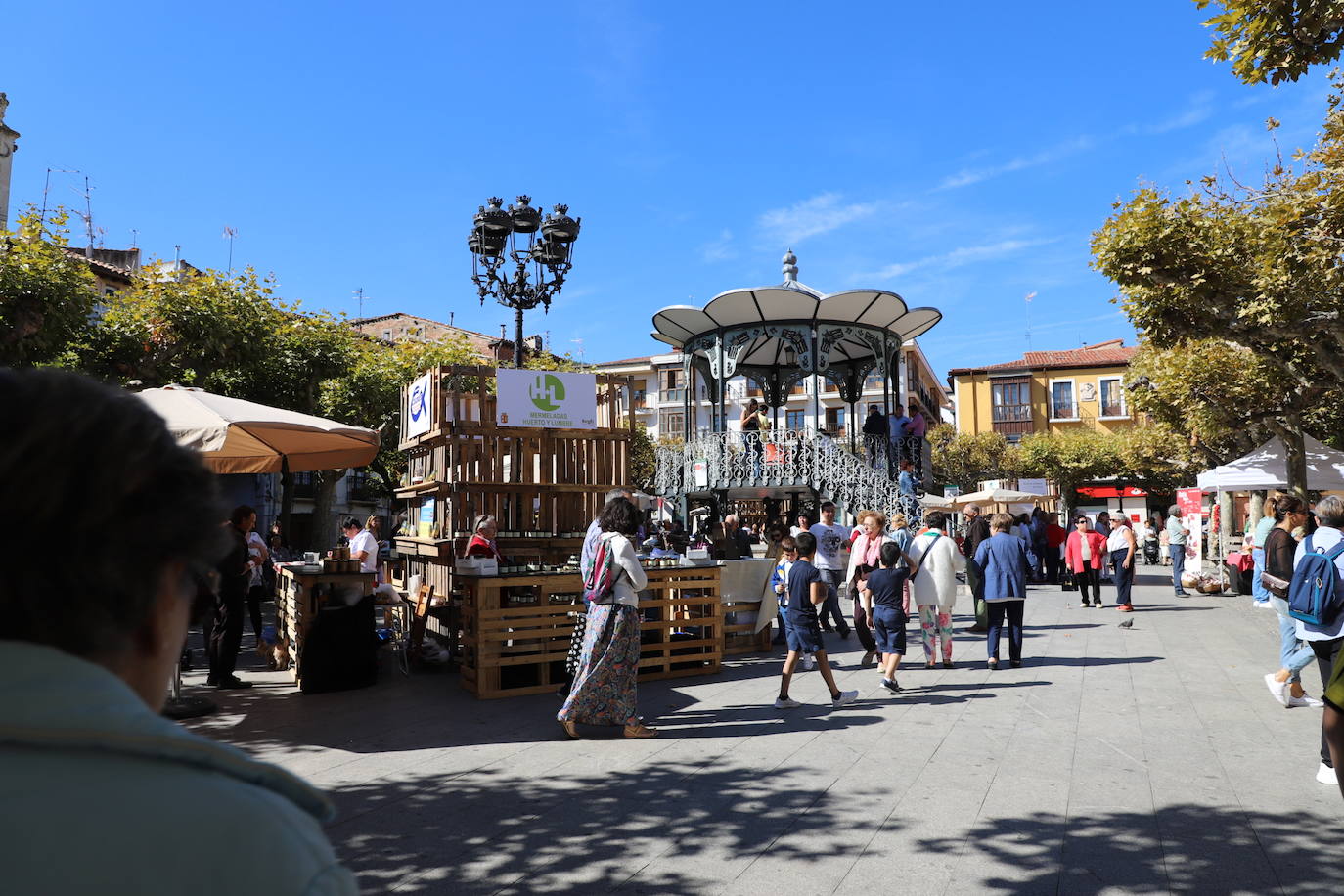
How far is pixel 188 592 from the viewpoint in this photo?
1005mm

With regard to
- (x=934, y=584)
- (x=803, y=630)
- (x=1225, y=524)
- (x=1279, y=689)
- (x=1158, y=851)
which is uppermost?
(x=1225, y=524)

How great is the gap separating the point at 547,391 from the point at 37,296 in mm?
9318

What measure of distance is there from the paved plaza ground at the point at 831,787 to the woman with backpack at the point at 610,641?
8.8 inches

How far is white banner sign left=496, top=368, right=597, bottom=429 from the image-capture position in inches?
391

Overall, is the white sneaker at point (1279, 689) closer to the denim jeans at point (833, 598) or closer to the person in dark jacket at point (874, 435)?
the denim jeans at point (833, 598)

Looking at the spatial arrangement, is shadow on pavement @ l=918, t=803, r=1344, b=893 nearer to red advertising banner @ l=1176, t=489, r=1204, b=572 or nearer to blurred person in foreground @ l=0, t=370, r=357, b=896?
blurred person in foreground @ l=0, t=370, r=357, b=896

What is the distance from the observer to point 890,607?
8281 mm

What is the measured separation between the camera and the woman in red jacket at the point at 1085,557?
51.2 ft

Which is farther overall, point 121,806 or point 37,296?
point 37,296

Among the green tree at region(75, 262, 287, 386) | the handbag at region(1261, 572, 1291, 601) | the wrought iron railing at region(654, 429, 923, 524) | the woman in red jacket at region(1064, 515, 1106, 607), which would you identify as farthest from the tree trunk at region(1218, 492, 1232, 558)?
the green tree at region(75, 262, 287, 386)

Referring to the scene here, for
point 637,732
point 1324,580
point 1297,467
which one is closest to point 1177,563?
point 1297,467

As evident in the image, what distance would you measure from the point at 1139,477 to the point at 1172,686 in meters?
39.3

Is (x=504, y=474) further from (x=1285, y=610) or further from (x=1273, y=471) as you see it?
(x=1273, y=471)

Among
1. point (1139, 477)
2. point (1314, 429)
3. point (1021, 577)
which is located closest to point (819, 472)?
point (1021, 577)
